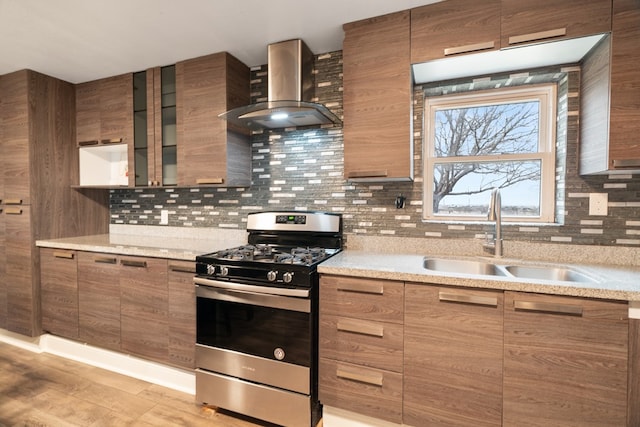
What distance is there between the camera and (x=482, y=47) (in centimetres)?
158

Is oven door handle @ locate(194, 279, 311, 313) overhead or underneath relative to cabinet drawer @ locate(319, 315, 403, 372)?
overhead

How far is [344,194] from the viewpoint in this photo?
219 cm

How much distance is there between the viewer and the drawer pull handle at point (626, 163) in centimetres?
140

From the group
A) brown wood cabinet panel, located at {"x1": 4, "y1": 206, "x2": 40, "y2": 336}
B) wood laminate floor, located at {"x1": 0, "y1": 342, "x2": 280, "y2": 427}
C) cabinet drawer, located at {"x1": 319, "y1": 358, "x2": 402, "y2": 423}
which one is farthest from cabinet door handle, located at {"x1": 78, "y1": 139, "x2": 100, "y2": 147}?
cabinet drawer, located at {"x1": 319, "y1": 358, "x2": 402, "y2": 423}

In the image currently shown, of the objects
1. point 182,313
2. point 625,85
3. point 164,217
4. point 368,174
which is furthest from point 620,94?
point 164,217

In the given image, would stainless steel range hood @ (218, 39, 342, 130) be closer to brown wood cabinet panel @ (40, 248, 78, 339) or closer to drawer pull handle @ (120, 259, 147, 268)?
drawer pull handle @ (120, 259, 147, 268)

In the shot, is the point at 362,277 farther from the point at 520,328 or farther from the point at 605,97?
the point at 605,97

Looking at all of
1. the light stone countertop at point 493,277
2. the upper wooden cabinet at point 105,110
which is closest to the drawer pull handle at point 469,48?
the light stone countertop at point 493,277

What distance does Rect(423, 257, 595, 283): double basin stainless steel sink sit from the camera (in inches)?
61.7

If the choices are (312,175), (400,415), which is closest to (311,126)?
(312,175)

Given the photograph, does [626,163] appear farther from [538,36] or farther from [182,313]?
[182,313]

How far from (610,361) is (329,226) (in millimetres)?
1533

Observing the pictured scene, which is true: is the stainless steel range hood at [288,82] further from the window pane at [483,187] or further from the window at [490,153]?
the window pane at [483,187]

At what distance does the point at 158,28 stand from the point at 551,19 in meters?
2.28
